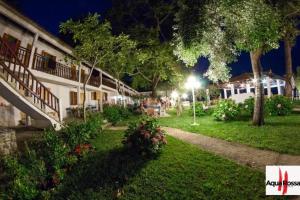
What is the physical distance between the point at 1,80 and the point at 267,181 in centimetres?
871

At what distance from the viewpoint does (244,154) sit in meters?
7.79

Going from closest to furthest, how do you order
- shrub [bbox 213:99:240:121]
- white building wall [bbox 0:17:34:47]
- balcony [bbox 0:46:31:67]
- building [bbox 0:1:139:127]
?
building [bbox 0:1:139:127]
balcony [bbox 0:46:31:67]
white building wall [bbox 0:17:34:47]
shrub [bbox 213:99:240:121]

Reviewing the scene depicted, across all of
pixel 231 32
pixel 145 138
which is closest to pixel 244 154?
pixel 145 138

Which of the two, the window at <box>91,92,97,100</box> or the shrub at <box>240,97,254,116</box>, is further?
the window at <box>91,92,97,100</box>

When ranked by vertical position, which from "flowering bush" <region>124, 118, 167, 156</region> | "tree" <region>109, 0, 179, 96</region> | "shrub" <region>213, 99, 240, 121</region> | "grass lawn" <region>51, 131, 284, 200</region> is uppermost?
"tree" <region>109, 0, 179, 96</region>

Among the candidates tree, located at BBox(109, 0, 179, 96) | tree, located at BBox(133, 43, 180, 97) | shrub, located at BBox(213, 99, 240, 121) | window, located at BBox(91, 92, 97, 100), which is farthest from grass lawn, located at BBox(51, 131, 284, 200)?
window, located at BBox(91, 92, 97, 100)

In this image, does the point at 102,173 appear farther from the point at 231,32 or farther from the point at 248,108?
the point at 248,108

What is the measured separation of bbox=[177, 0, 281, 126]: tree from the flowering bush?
4.25 meters

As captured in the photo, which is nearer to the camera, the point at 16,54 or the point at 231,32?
the point at 231,32

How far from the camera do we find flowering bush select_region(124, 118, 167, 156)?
26.1 ft

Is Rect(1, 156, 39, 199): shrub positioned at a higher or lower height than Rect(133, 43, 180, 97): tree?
lower

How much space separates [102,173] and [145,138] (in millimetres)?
1642

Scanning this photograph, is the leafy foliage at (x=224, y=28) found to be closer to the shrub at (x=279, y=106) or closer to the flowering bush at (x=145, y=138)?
the flowering bush at (x=145, y=138)

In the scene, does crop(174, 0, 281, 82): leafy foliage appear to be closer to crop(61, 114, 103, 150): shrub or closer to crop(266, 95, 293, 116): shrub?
crop(61, 114, 103, 150): shrub
